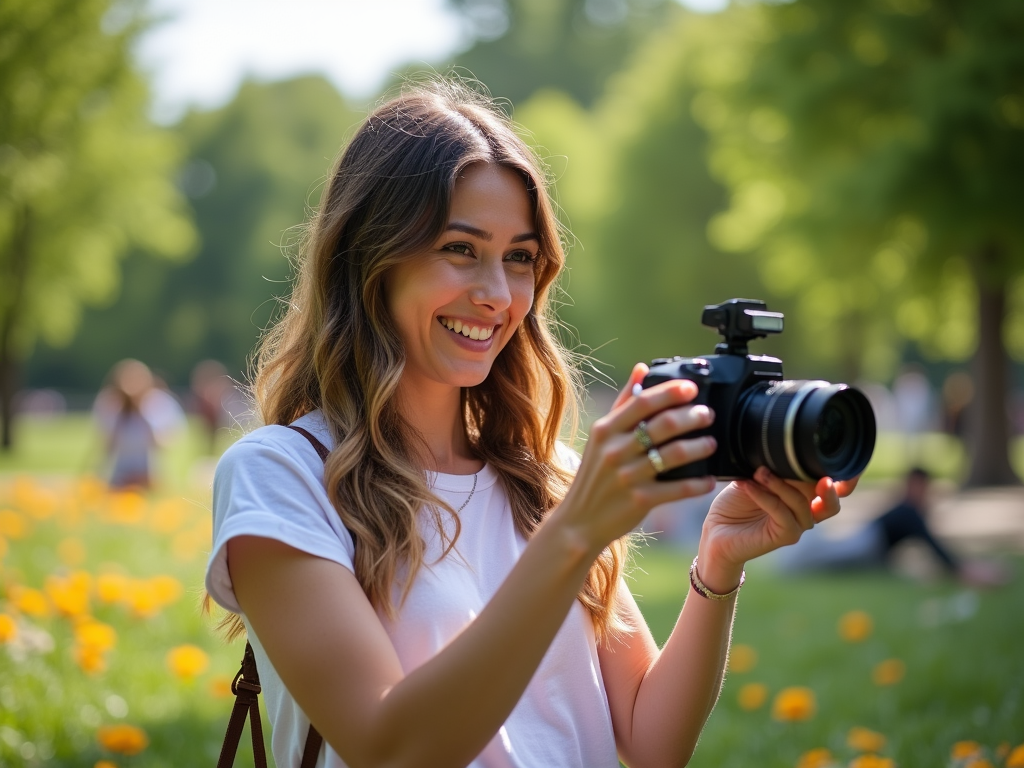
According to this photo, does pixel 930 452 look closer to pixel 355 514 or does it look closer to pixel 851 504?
pixel 851 504

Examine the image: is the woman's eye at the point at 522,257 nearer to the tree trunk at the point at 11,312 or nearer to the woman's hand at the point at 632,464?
the woman's hand at the point at 632,464

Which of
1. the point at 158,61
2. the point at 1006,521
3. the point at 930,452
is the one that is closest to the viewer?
the point at 1006,521

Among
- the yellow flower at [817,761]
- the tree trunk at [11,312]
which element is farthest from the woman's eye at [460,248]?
the tree trunk at [11,312]

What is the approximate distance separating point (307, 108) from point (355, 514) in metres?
45.3

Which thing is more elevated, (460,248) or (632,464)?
(460,248)

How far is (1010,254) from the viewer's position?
1318 cm

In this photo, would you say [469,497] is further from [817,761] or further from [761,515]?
[817,761]

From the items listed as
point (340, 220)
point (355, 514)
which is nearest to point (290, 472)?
point (355, 514)

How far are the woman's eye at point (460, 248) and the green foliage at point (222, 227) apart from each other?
4119cm

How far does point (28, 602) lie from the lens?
189 inches

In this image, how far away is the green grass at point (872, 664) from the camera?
13.9ft

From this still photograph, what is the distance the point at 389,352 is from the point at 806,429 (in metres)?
0.90

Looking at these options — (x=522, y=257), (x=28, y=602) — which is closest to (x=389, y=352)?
(x=522, y=257)

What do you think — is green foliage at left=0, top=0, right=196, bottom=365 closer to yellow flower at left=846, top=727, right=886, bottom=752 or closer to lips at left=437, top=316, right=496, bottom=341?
lips at left=437, top=316, right=496, bottom=341
